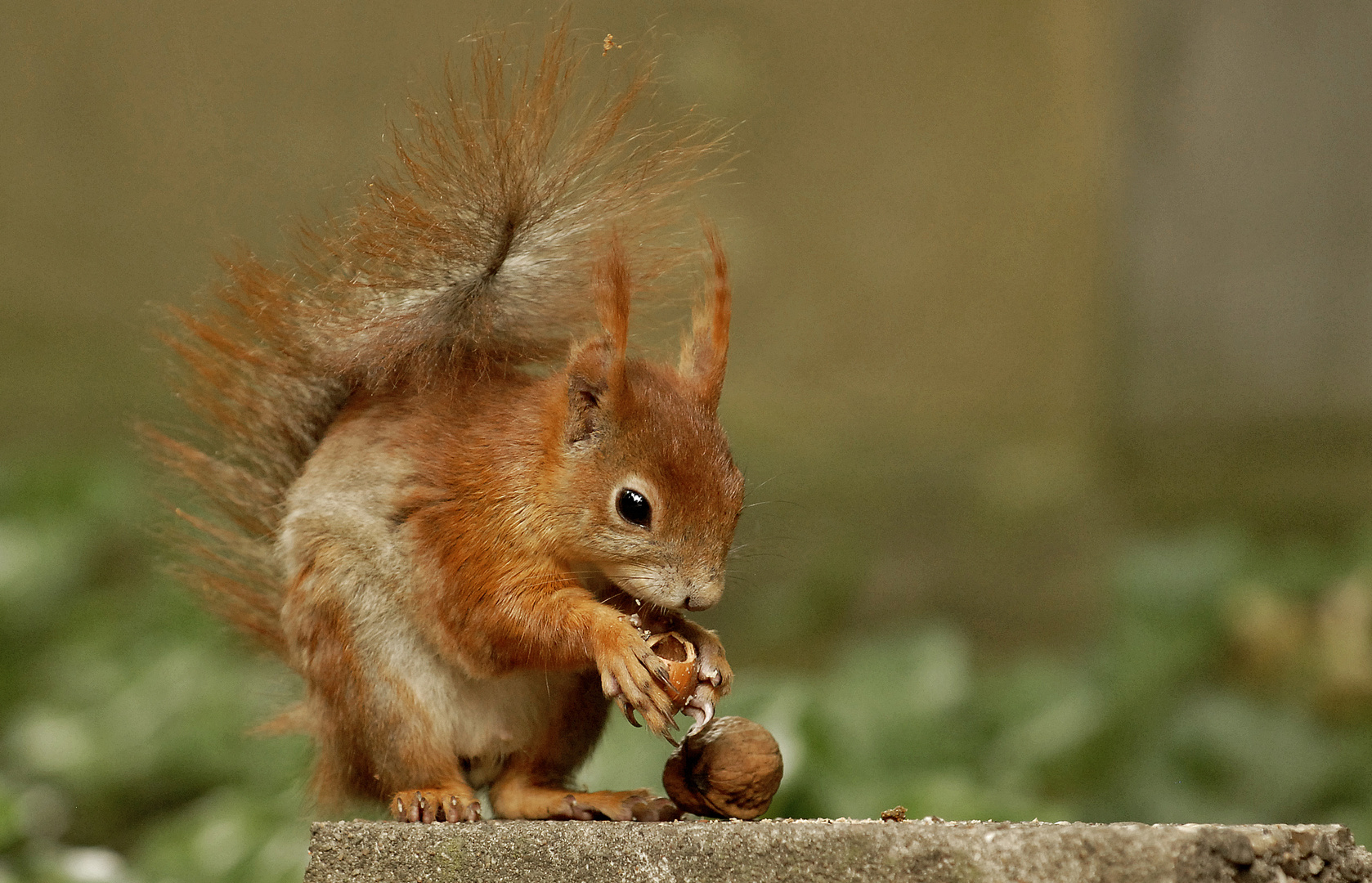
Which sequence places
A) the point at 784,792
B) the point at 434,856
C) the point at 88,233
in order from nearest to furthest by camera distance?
the point at 434,856
the point at 784,792
the point at 88,233

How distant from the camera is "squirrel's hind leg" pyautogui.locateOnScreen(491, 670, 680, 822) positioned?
123cm

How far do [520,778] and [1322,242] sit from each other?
8.10ft

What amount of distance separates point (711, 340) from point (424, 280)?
0.27 metres

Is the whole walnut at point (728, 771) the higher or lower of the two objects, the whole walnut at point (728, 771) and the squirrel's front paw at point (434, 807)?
the higher

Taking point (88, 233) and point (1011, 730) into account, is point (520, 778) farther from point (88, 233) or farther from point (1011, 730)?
point (88, 233)

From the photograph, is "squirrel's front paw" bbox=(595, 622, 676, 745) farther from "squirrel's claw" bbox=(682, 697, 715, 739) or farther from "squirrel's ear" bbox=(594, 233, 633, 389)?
"squirrel's ear" bbox=(594, 233, 633, 389)

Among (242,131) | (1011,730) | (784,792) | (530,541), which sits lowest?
(1011,730)

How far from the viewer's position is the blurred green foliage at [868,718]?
187cm

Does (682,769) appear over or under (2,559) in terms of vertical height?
over

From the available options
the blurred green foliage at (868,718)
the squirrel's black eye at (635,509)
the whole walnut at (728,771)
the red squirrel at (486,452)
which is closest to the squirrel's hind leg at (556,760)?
the red squirrel at (486,452)

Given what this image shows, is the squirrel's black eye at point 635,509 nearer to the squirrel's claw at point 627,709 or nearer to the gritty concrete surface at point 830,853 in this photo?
the squirrel's claw at point 627,709

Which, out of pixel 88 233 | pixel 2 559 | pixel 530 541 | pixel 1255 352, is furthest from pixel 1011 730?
pixel 88 233

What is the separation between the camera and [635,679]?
1.04 meters

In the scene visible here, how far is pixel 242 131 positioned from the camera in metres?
3.18
